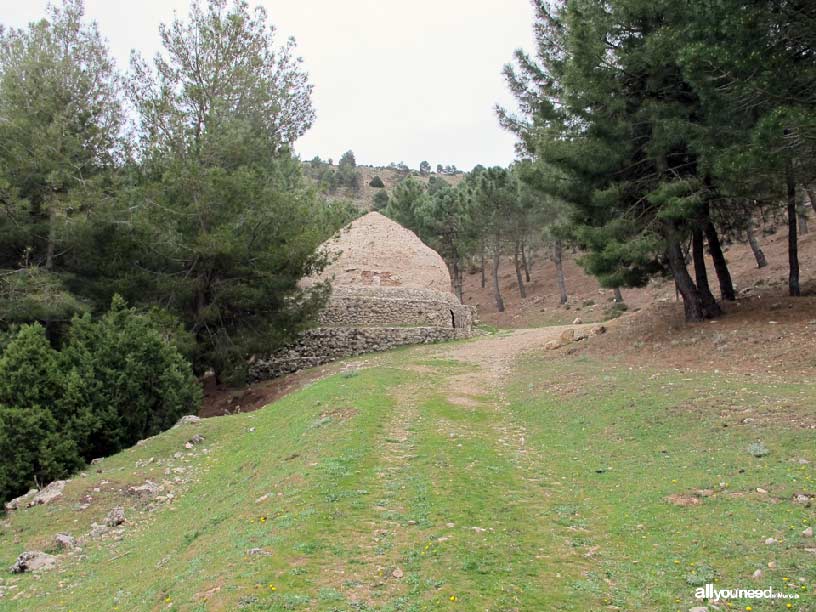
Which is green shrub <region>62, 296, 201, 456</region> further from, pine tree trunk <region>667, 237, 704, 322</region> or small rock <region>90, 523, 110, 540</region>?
pine tree trunk <region>667, 237, 704, 322</region>

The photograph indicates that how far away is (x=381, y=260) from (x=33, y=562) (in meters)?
23.0

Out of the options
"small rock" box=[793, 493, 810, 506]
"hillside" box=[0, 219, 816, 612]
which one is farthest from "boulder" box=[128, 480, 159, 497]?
"small rock" box=[793, 493, 810, 506]

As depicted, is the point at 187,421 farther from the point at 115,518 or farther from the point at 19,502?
the point at 115,518

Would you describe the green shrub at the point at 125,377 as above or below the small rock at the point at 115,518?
above

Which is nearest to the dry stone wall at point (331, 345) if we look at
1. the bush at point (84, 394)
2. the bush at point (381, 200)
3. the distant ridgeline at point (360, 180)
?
the bush at point (84, 394)

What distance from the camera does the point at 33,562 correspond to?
7.54 meters

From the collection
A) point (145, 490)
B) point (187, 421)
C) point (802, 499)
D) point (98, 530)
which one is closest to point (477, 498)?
point (802, 499)

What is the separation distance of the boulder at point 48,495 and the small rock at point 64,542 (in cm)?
177

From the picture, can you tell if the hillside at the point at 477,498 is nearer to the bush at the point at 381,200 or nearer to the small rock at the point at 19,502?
the small rock at the point at 19,502

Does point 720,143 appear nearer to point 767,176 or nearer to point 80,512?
point 767,176

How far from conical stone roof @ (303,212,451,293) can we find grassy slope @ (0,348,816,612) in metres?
16.4

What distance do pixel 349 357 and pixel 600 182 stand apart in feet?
45.1

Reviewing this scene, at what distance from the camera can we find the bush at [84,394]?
36.6 feet

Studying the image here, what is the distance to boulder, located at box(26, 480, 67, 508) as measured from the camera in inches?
382
